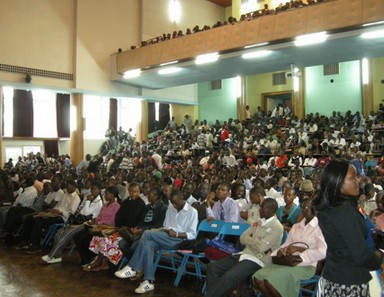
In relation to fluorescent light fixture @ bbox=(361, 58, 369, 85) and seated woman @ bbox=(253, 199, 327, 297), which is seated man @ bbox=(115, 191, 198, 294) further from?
fluorescent light fixture @ bbox=(361, 58, 369, 85)

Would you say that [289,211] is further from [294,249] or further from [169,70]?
[169,70]

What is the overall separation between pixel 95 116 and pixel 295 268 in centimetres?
1659

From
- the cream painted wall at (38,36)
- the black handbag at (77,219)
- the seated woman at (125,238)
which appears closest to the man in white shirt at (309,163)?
the seated woman at (125,238)

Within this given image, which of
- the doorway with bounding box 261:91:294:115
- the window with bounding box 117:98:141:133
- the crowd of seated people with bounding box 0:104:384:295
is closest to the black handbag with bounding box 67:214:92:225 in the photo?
the crowd of seated people with bounding box 0:104:384:295

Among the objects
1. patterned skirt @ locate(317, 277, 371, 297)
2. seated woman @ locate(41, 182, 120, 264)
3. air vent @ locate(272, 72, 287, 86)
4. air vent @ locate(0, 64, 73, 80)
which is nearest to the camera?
patterned skirt @ locate(317, 277, 371, 297)

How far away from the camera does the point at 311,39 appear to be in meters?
11.0

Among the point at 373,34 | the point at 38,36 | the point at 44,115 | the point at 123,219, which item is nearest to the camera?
the point at 123,219

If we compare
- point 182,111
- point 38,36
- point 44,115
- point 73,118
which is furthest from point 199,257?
point 182,111

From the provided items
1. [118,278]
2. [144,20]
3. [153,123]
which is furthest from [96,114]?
[118,278]

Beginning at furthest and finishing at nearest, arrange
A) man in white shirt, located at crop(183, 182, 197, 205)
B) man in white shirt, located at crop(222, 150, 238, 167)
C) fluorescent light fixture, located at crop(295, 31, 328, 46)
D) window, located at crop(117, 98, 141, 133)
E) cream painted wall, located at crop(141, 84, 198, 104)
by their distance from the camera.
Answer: window, located at crop(117, 98, 141, 133) < cream painted wall, located at crop(141, 84, 198, 104) < man in white shirt, located at crop(222, 150, 238, 167) < fluorescent light fixture, located at crop(295, 31, 328, 46) < man in white shirt, located at crop(183, 182, 197, 205)

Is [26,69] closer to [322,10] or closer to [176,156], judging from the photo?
[176,156]

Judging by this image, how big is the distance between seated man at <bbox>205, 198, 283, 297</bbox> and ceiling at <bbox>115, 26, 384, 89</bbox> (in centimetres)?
773

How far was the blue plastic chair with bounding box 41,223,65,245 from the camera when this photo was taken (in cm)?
698

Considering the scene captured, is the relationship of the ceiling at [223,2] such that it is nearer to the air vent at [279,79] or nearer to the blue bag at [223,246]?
the air vent at [279,79]
